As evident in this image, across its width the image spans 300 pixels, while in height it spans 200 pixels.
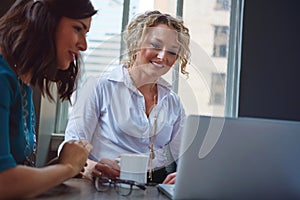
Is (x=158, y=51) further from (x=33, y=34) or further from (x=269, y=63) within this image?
(x=269, y=63)

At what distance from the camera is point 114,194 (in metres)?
0.93

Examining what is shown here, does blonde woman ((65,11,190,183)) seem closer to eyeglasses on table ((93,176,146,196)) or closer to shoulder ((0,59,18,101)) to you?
eyeglasses on table ((93,176,146,196))

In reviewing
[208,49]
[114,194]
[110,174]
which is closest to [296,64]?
[208,49]

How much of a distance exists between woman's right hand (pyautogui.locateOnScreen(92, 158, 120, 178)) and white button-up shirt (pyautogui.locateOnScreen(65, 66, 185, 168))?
0.19 meters

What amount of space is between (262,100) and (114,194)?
1.86 meters

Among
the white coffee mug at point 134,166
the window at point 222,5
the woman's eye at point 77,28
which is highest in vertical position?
the window at point 222,5

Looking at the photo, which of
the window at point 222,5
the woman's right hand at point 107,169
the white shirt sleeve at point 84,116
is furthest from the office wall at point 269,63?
the woman's right hand at point 107,169

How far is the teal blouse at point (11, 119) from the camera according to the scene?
0.78 meters

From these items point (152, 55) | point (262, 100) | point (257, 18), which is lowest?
point (262, 100)

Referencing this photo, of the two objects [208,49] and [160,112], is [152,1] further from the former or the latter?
[160,112]

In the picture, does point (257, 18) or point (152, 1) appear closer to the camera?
point (152, 1)

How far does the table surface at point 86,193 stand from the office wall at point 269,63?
1667 mm

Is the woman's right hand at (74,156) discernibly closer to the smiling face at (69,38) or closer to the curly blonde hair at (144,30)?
the smiling face at (69,38)

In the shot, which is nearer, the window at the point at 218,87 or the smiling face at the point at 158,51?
the smiling face at the point at 158,51
